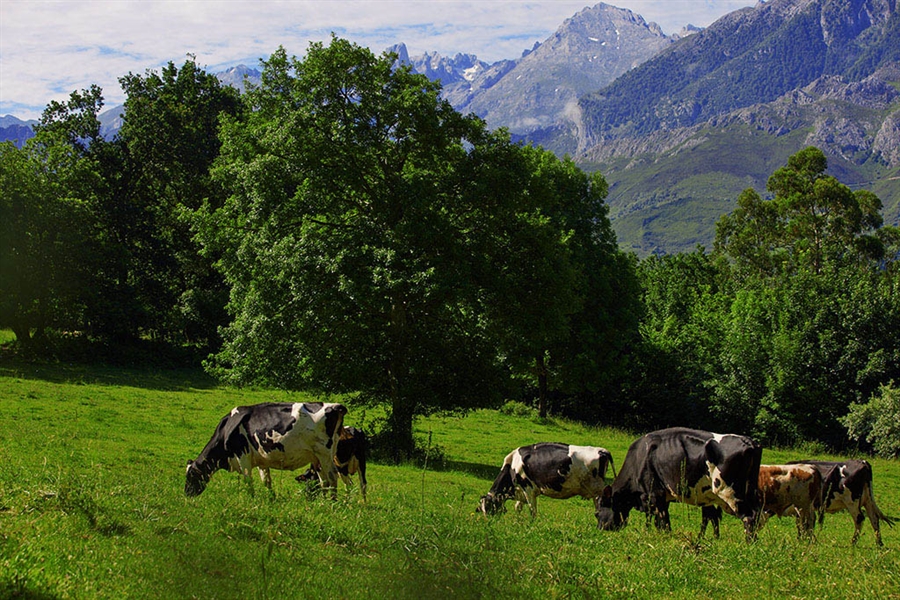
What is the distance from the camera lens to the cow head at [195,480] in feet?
38.5

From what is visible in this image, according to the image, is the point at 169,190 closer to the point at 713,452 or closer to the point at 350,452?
the point at 350,452

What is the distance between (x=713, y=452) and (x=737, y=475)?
56 centimetres

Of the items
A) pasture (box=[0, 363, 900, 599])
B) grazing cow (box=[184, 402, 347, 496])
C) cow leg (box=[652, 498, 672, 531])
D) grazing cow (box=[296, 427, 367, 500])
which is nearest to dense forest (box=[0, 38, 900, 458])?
grazing cow (box=[296, 427, 367, 500])

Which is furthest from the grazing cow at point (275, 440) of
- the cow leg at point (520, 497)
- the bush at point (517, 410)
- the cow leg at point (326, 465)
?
the bush at point (517, 410)

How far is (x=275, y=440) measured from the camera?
1339 cm

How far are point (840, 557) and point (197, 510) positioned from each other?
9.32m

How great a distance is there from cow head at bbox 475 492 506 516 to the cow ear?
421 cm

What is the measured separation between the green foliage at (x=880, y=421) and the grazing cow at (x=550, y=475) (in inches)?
1034

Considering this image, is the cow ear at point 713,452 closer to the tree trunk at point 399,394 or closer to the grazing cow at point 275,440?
the grazing cow at point 275,440

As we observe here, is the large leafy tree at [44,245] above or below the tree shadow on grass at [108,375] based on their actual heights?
above

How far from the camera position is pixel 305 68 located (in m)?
22.9

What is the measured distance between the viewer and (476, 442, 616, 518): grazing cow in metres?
15.4

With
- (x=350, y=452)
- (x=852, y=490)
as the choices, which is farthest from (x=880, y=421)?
(x=350, y=452)

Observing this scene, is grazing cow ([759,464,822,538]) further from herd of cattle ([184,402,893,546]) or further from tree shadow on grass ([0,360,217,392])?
tree shadow on grass ([0,360,217,392])
